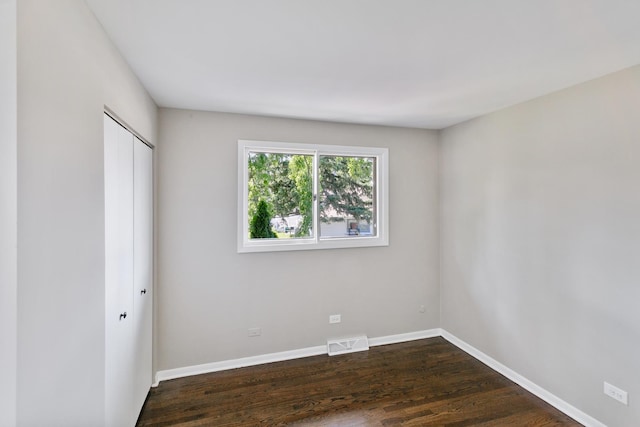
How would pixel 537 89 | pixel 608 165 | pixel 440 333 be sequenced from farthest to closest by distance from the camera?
pixel 440 333 < pixel 537 89 < pixel 608 165

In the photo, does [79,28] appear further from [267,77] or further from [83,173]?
[267,77]

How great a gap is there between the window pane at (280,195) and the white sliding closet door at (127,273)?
3.17 feet

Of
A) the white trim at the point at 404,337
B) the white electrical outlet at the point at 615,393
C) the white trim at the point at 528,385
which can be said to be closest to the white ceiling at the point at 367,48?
the white electrical outlet at the point at 615,393

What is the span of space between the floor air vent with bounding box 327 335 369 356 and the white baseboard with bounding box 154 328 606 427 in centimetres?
8

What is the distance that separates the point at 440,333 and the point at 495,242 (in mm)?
1459

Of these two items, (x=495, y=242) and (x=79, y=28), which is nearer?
(x=79, y=28)

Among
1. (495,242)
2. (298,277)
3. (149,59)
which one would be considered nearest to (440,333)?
(495,242)

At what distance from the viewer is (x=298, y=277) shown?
325 cm

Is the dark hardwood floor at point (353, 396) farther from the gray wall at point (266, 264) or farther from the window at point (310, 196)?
the window at point (310, 196)

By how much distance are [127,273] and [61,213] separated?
99 centimetres

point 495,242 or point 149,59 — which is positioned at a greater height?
point 149,59

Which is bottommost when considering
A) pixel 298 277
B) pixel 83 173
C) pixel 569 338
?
pixel 569 338

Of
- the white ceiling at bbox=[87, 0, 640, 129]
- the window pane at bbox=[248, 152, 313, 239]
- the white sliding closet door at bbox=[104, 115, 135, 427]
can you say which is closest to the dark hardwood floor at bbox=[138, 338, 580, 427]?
the white sliding closet door at bbox=[104, 115, 135, 427]

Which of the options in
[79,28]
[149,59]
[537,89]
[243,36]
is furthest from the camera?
[537,89]
